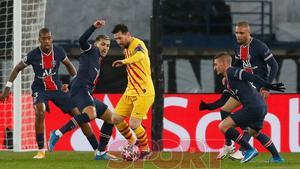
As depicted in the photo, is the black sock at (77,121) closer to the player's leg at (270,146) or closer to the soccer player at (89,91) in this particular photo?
the soccer player at (89,91)

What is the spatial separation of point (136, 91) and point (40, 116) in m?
1.33

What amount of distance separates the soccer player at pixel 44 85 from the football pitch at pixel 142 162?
13.8 inches

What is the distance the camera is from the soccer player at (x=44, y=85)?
11859 millimetres

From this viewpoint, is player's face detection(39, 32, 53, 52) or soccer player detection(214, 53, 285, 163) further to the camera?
player's face detection(39, 32, 53, 52)

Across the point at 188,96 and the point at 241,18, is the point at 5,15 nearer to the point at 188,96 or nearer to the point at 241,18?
the point at 188,96

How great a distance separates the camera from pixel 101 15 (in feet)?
57.0

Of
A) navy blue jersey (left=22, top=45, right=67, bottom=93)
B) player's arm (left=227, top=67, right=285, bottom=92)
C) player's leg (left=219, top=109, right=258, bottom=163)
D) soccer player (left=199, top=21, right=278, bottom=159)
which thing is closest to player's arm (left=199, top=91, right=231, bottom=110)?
soccer player (left=199, top=21, right=278, bottom=159)

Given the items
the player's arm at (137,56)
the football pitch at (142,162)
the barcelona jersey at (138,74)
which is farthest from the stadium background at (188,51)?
the player's arm at (137,56)

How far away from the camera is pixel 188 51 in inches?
659

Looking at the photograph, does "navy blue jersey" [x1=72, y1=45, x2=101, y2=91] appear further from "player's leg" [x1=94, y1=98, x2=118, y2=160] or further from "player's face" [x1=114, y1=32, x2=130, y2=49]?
"player's face" [x1=114, y1=32, x2=130, y2=49]

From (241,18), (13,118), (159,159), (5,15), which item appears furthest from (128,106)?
(241,18)

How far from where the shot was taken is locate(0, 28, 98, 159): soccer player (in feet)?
38.9

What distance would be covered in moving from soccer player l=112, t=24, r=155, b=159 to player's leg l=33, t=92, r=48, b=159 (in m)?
0.97

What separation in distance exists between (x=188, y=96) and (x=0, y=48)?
10.1 feet
